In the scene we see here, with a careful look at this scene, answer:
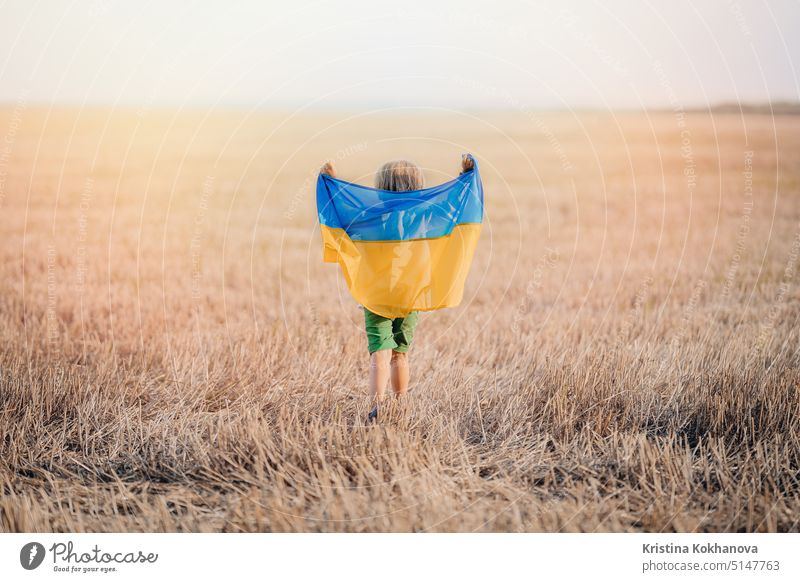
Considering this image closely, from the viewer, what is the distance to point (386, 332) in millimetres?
4836

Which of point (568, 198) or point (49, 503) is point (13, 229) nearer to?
point (49, 503)

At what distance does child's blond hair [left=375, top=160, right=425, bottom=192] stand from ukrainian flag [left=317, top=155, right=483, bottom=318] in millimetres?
58

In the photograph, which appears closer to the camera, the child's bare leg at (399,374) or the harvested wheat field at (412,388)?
the harvested wheat field at (412,388)

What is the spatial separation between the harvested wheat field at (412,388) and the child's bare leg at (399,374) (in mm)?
276

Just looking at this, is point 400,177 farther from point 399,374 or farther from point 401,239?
point 399,374

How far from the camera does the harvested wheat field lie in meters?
4.09

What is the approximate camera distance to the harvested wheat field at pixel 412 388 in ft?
13.4

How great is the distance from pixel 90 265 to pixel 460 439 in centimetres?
553

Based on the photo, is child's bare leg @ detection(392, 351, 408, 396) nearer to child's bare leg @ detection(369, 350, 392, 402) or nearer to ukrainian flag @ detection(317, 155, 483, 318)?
child's bare leg @ detection(369, 350, 392, 402)

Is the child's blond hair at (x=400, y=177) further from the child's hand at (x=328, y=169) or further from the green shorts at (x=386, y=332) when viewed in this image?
the green shorts at (x=386, y=332)

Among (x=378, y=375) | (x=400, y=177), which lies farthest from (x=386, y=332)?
(x=400, y=177)

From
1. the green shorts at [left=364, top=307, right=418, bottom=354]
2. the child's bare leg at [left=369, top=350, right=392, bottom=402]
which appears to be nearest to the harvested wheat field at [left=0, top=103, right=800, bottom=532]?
the child's bare leg at [left=369, top=350, right=392, bottom=402]

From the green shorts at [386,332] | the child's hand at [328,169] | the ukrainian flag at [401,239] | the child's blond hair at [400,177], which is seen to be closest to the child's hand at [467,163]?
the ukrainian flag at [401,239]
